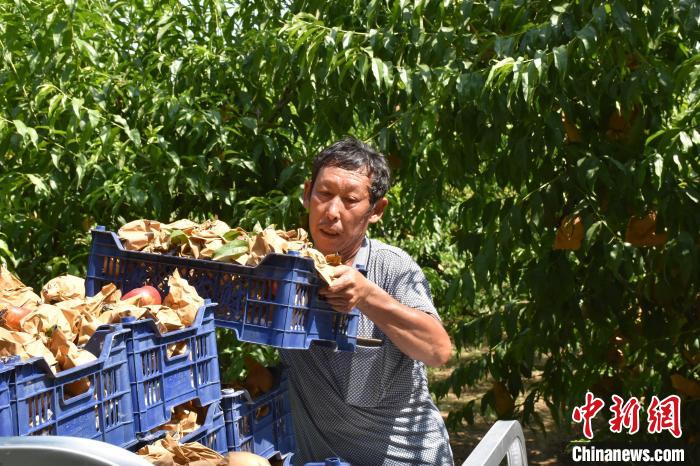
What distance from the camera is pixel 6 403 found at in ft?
4.53

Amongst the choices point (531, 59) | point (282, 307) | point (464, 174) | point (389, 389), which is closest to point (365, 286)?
point (282, 307)

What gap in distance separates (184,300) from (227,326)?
15 centimetres

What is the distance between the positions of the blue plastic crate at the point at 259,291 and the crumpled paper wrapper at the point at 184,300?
0.35ft

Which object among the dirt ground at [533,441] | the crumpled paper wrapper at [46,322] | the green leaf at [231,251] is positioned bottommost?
the dirt ground at [533,441]

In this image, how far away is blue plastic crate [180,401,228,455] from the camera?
1800 millimetres

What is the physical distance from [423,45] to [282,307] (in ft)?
5.02

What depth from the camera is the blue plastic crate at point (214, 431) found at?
5.90 feet

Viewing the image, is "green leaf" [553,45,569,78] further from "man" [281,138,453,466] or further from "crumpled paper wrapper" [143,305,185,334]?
"crumpled paper wrapper" [143,305,185,334]

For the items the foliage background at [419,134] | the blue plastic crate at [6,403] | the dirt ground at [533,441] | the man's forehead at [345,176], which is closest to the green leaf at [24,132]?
the foliage background at [419,134]

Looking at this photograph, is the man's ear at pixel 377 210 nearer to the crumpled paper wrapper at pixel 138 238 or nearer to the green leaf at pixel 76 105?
the crumpled paper wrapper at pixel 138 238

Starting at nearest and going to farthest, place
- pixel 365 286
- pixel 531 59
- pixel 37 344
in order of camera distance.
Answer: pixel 37 344
pixel 365 286
pixel 531 59

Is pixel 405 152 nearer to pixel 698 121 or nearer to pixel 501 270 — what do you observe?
pixel 501 270

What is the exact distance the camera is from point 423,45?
3236 mm

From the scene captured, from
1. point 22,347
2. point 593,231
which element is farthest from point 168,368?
point 593,231
